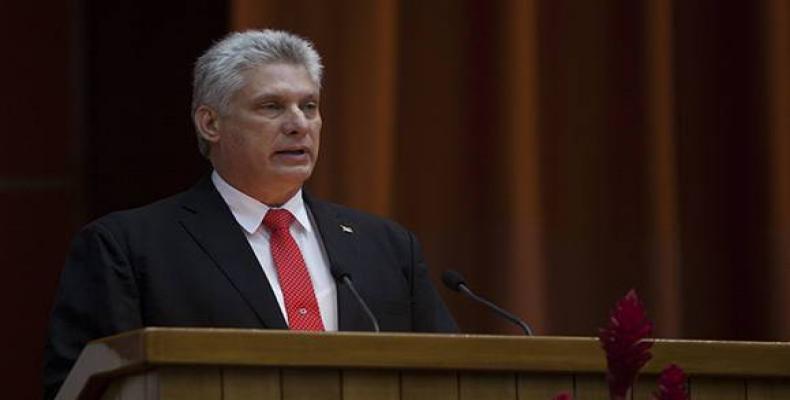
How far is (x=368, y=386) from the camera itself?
249 centimetres

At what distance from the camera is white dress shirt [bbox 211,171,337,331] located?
135 inches

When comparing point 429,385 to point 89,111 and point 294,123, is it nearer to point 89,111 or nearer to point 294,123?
point 294,123

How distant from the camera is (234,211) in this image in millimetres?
3578

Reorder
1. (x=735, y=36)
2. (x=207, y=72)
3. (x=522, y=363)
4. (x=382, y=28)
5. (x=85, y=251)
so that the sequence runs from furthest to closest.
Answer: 1. (x=735, y=36)
2. (x=382, y=28)
3. (x=207, y=72)
4. (x=85, y=251)
5. (x=522, y=363)

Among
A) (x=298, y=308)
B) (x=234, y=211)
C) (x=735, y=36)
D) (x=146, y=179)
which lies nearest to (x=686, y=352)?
(x=298, y=308)

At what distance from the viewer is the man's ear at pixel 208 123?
3.68 m

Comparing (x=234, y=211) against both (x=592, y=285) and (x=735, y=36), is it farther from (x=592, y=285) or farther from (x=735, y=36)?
(x=735, y=36)

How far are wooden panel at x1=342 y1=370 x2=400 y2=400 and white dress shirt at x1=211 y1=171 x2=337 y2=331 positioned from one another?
90 cm

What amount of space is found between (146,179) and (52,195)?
0.26 metres

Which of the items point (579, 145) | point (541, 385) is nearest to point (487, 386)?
point (541, 385)

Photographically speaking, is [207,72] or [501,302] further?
[501,302]

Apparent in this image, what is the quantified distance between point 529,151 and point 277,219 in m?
1.21

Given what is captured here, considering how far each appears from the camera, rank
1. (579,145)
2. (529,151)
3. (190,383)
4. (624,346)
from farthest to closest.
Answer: (579,145)
(529,151)
(190,383)
(624,346)

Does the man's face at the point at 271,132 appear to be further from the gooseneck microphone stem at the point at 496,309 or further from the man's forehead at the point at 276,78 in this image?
the gooseneck microphone stem at the point at 496,309
